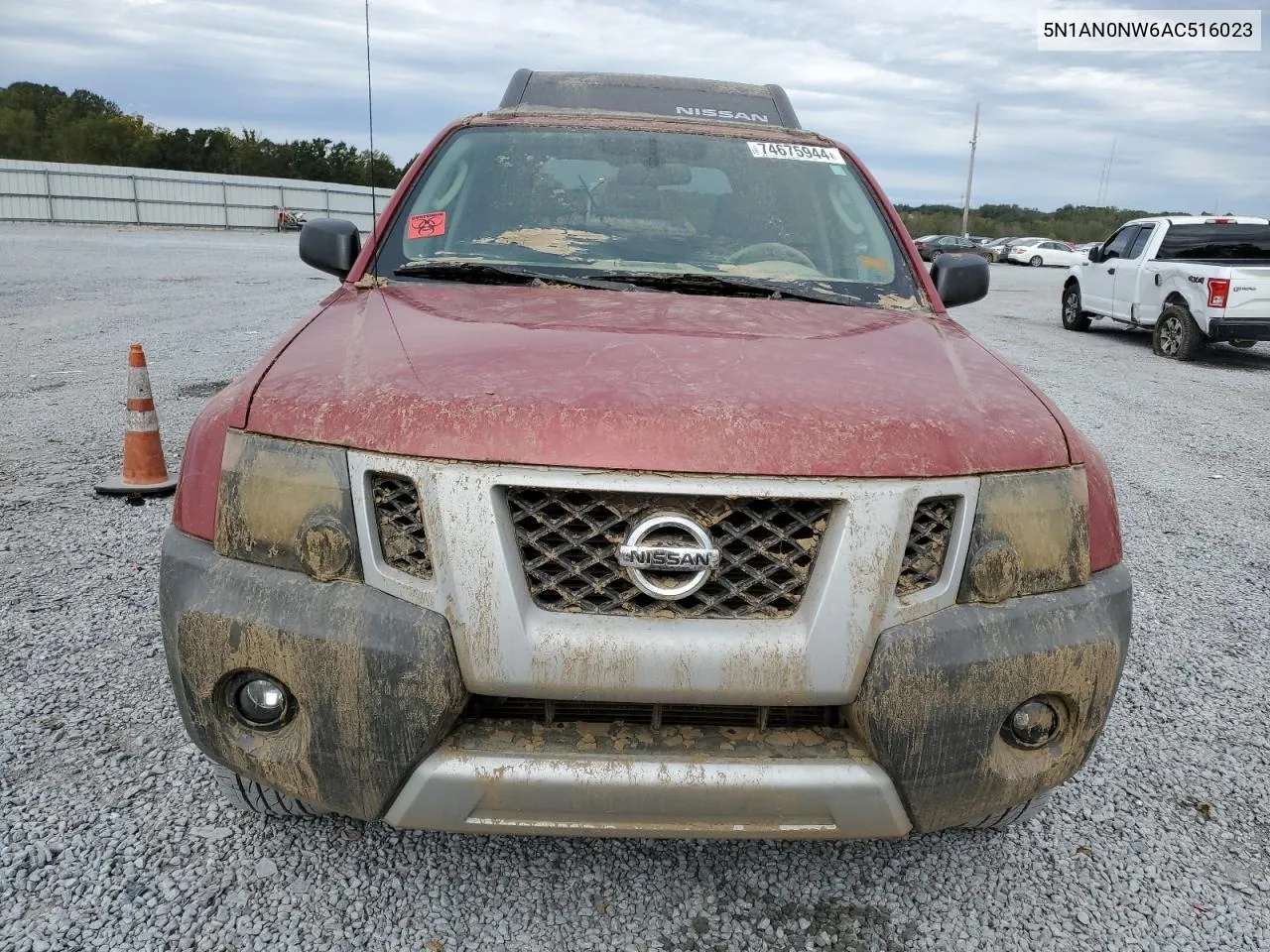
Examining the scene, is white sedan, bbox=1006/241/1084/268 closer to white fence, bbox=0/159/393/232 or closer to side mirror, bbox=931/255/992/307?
white fence, bbox=0/159/393/232

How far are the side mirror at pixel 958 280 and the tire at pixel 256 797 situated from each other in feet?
7.72

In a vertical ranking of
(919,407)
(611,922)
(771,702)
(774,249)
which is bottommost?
(611,922)

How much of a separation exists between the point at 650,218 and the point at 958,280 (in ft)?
3.32

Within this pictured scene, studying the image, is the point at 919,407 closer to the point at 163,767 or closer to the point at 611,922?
the point at 611,922

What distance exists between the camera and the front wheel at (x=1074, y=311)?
48.1 feet

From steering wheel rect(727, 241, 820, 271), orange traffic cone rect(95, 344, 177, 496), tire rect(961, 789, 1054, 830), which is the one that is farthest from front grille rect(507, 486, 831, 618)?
orange traffic cone rect(95, 344, 177, 496)

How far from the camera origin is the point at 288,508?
178 cm

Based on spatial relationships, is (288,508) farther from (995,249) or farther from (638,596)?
(995,249)

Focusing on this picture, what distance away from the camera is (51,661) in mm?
3068

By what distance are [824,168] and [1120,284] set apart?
11.5 m

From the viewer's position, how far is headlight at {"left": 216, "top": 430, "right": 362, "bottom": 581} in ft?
5.75

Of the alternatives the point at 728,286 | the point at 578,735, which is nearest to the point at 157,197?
the point at 728,286

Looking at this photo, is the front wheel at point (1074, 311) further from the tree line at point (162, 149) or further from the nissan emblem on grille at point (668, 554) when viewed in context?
the tree line at point (162, 149)

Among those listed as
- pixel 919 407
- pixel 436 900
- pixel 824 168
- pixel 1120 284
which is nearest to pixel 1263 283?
pixel 1120 284
